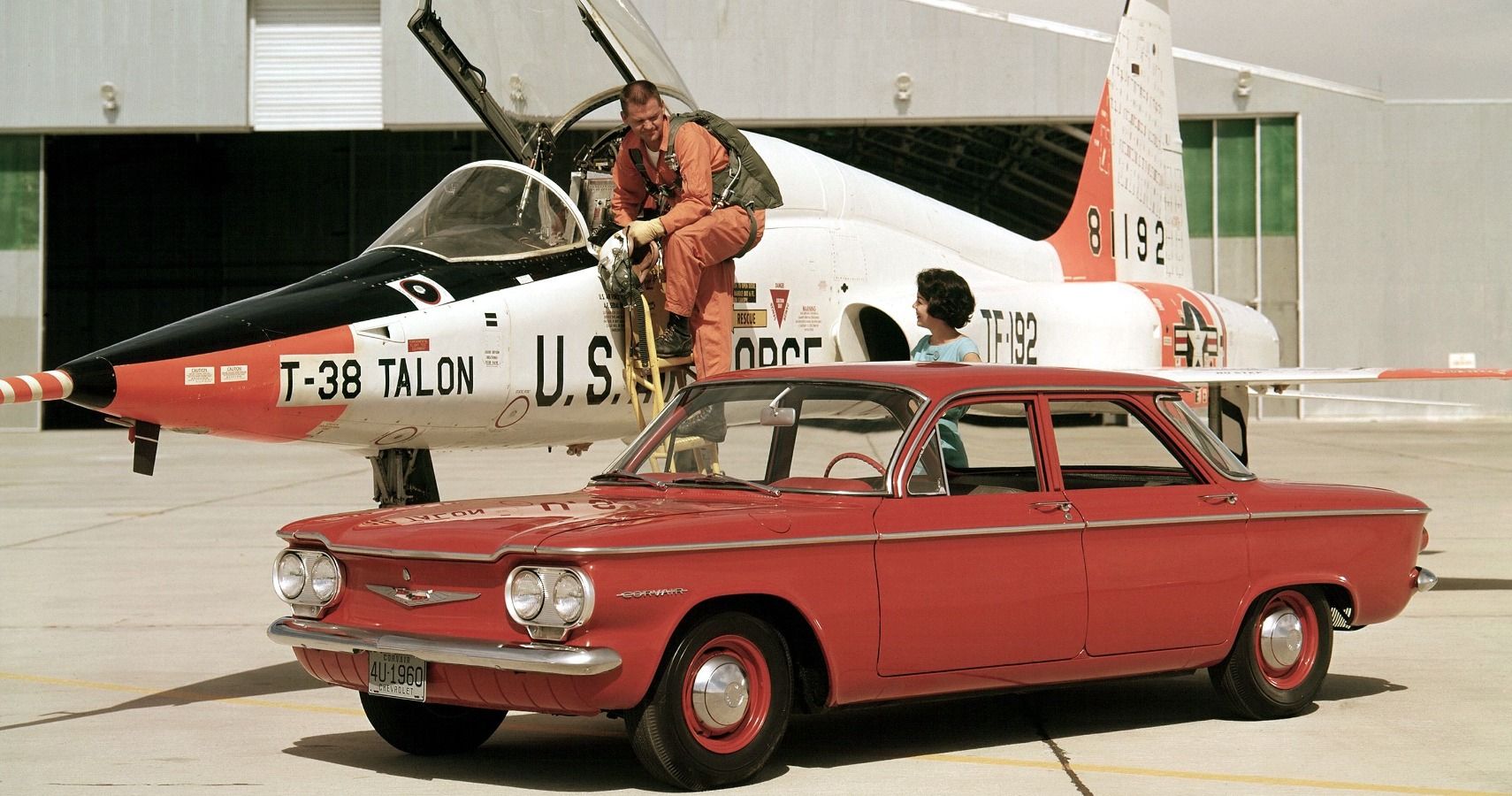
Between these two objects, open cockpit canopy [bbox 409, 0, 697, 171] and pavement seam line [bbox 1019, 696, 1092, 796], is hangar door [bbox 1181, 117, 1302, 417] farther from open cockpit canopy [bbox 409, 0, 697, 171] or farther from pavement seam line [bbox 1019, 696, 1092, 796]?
pavement seam line [bbox 1019, 696, 1092, 796]

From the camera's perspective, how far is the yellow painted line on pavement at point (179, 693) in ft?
23.4

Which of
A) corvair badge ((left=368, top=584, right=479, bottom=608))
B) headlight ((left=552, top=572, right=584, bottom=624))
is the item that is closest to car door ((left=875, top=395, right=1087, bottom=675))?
headlight ((left=552, top=572, right=584, bottom=624))

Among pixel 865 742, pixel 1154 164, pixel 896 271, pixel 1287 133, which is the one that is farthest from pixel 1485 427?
pixel 865 742

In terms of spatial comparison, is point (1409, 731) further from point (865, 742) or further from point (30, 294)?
point (30, 294)

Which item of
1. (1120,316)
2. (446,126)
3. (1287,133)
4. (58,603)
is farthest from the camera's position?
(1287,133)

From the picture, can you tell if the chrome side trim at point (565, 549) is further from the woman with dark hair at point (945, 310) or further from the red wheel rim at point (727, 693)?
the woman with dark hair at point (945, 310)

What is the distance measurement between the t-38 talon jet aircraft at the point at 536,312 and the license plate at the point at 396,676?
1874mm

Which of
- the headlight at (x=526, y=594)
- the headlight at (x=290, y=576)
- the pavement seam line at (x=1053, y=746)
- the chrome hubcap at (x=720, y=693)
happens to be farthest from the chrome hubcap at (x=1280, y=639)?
the headlight at (x=290, y=576)

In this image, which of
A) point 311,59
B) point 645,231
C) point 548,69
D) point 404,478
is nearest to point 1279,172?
point 311,59

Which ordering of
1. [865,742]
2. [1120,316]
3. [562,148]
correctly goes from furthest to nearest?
[1120,316] → [562,148] → [865,742]

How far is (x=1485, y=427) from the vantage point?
3297cm

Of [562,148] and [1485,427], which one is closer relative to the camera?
[562,148]

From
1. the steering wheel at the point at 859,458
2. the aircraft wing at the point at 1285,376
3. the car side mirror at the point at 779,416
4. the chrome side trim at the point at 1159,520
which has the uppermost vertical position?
the aircraft wing at the point at 1285,376

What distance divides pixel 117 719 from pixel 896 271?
18.7 feet
